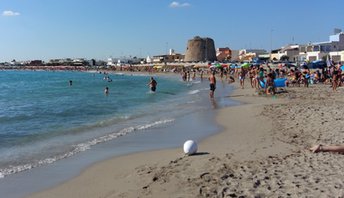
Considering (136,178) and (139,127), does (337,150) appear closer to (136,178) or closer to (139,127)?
(136,178)

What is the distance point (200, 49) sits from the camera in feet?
363

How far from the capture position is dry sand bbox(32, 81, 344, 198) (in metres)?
5.41

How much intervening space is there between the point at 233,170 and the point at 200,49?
105 metres

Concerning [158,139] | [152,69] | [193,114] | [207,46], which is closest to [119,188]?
[158,139]

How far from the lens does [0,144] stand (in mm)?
11078

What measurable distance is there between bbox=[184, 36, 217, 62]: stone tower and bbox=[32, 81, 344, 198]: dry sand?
10039 cm

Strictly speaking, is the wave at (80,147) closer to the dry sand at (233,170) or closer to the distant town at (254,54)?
the dry sand at (233,170)

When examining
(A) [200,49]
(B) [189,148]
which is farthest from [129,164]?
(A) [200,49]

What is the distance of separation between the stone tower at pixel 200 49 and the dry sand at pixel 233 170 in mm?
100392

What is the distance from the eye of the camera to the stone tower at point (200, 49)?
361 feet

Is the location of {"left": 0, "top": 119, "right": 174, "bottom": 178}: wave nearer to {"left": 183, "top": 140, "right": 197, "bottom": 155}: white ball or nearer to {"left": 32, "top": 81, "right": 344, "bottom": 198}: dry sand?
{"left": 32, "top": 81, "right": 344, "bottom": 198}: dry sand

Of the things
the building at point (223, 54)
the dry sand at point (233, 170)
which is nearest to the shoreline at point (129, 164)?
the dry sand at point (233, 170)

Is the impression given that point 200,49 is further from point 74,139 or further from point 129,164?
point 129,164

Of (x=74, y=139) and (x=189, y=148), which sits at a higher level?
(x=189, y=148)
